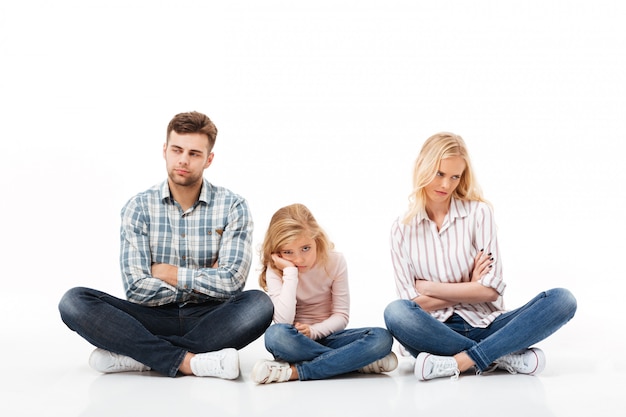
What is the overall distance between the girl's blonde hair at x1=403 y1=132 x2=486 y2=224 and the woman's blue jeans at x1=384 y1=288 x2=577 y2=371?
474 millimetres

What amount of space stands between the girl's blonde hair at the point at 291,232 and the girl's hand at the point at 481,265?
24.3 inches

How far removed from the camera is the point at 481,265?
3336mm

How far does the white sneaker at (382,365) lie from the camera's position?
3240 millimetres

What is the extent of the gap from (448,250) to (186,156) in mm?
1198

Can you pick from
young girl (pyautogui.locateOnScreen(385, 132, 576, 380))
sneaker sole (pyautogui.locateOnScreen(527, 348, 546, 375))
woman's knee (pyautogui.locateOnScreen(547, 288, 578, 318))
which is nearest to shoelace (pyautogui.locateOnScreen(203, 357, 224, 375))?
young girl (pyautogui.locateOnScreen(385, 132, 576, 380))

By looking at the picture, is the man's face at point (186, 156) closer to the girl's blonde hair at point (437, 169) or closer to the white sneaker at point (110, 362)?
the white sneaker at point (110, 362)

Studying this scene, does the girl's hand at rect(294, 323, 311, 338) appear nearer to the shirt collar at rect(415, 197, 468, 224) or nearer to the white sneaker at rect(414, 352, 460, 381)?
the white sneaker at rect(414, 352, 460, 381)

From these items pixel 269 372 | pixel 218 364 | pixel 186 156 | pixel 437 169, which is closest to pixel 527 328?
pixel 437 169

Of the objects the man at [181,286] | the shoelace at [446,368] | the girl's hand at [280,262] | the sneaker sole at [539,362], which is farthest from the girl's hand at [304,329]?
the sneaker sole at [539,362]

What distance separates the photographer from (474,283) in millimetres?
3281

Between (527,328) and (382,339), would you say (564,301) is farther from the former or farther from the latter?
(382,339)

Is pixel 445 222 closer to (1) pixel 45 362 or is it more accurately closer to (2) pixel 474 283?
(2) pixel 474 283

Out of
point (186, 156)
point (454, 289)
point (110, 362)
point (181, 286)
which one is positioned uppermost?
point (186, 156)

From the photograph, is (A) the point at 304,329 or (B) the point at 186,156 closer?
(A) the point at 304,329
